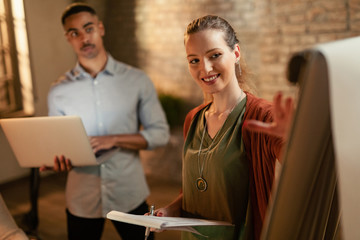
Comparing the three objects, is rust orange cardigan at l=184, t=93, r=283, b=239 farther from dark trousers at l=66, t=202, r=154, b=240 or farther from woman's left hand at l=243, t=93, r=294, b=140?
dark trousers at l=66, t=202, r=154, b=240

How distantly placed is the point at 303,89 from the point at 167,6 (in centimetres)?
423

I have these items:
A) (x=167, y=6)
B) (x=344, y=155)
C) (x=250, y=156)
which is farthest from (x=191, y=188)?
(x=167, y=6)

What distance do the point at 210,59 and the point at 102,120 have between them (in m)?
1.06

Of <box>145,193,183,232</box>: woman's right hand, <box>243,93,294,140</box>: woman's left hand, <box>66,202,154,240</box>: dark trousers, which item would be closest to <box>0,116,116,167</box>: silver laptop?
<box>66,202,154,240</box>: dark trousers

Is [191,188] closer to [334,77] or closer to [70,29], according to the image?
[334,77]

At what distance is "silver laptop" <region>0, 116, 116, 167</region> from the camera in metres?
1.78

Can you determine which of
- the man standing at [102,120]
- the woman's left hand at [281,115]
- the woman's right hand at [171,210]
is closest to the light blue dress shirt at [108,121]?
the man standing at [102,120]

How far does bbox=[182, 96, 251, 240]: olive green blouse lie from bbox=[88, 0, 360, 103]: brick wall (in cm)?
148

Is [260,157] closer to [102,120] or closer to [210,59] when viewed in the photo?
[210,59]

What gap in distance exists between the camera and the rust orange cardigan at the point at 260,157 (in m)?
1.07

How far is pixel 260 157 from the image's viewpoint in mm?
→ 1103

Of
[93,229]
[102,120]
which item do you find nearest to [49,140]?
[102,120]

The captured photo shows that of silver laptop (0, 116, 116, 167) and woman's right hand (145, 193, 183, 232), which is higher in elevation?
silver laptop (0, 116, 116, 167)

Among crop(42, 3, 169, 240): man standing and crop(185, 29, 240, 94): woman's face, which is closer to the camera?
crop(185, 29, 240, 94): woman's face
